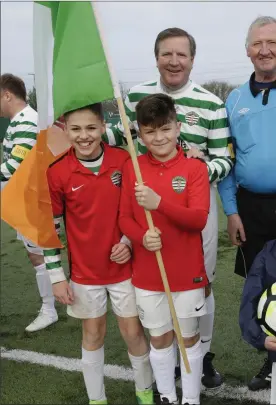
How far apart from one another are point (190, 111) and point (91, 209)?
Answer: 0.72 meters

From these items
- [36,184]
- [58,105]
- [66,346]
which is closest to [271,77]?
[58,105]

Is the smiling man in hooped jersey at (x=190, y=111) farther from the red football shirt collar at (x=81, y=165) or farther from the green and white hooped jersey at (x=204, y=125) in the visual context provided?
the red football shirt collar at (x=81, y=165)

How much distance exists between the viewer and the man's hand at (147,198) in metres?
2.37

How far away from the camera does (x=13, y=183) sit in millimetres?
2576

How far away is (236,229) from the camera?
3055 mm

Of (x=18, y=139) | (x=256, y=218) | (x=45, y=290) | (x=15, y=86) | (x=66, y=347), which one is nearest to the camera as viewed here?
(x=256, y=218)

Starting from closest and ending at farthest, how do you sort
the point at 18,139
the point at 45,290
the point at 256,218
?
the point at 256,218
the point at 18,139
the point at 45,290

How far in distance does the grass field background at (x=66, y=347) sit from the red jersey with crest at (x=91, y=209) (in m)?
0.88

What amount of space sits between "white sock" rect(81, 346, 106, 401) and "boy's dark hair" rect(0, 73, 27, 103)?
7.36ft

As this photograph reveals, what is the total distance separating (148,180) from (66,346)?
182 cm

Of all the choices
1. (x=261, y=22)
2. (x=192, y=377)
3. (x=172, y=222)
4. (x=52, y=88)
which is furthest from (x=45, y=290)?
(x=261, y=22)

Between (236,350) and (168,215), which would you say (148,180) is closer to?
(168,215)

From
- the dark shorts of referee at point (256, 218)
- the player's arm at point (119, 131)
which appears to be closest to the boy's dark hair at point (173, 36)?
the player's arm at point (119, 131)

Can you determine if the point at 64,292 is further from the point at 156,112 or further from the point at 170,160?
the point at 156,112
